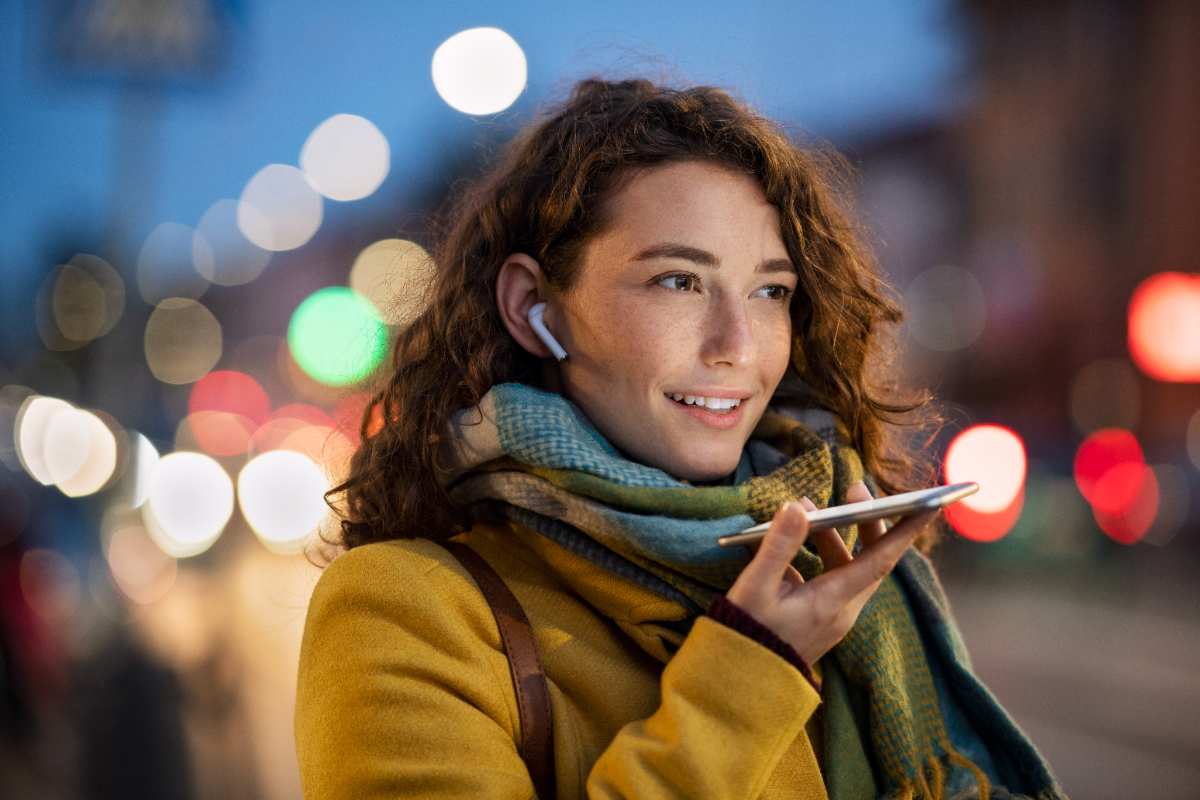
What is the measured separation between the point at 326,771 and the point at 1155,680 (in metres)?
9.43

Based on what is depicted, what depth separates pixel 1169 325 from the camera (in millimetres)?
Answer: 19953

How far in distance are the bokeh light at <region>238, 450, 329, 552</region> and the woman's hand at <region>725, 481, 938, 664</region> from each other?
1637 centimetres

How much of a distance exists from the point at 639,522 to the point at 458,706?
1.41 feet

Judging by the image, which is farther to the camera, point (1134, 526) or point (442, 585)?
point (1134, 526)

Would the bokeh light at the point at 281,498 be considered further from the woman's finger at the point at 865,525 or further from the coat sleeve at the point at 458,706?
the woman's finger at the point at 865,525

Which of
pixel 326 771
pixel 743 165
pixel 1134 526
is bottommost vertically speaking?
pixel 1134 526

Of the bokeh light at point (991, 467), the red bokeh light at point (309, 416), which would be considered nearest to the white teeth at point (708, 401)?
the bokeh light at point (991, 467)

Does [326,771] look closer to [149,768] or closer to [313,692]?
[313,692]

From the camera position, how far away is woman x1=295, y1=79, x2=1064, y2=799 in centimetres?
183

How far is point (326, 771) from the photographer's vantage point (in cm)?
189

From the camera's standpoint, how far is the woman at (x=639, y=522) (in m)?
1.83

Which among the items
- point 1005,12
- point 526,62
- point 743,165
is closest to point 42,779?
point 743,165

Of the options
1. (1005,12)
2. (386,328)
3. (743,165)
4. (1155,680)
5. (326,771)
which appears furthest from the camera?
(1005,12)

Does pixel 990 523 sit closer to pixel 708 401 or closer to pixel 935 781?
pixel 935 781
